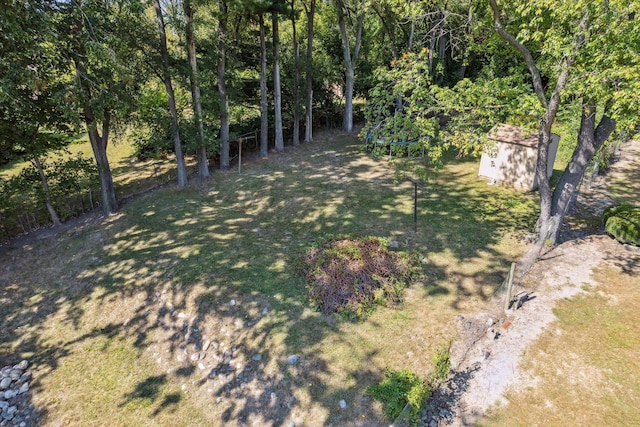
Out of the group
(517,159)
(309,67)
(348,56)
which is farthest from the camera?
(348,56)

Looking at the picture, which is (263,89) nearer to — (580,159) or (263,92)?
(263,92)

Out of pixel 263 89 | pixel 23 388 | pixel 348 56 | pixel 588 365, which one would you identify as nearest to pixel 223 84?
pixel 263 89

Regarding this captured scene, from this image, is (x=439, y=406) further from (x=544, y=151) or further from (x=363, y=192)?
(x=363, y=192)

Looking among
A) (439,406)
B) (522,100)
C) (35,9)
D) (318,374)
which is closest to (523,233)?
(522,100)

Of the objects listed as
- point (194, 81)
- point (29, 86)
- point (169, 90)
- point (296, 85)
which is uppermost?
point (296, 85)

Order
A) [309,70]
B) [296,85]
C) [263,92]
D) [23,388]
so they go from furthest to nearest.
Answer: [296,85], [309,70], [263,92], [23,388]

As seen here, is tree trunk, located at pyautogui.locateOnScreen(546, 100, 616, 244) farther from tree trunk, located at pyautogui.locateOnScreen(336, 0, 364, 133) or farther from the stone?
tree trunk, located at pyautogui.locateOnScreen(336, 0, 364, 133)

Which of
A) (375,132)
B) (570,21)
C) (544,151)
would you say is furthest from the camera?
(375,132)
